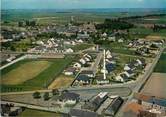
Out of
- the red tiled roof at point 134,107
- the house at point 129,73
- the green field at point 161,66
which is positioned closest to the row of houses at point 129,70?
the house at point 129,73

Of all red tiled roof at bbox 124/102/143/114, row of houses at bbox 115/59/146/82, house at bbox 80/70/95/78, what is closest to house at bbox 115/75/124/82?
row of houses at bbox 115/59/146/82

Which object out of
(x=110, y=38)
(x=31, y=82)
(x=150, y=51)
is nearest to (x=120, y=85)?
(x=31, y=82)

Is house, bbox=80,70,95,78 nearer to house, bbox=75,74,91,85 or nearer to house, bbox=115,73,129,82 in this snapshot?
house, bbox=75,74,91,85

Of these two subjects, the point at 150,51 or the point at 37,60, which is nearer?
the point at 37,60

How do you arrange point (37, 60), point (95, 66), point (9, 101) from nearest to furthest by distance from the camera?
point (9, 101)
point (37, 60)
point (95, 66)

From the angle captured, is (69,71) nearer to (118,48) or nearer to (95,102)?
(95,102)

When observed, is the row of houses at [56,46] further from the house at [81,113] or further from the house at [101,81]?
the house at [81,113]

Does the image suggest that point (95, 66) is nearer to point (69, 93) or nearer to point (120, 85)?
point (120, 85)
